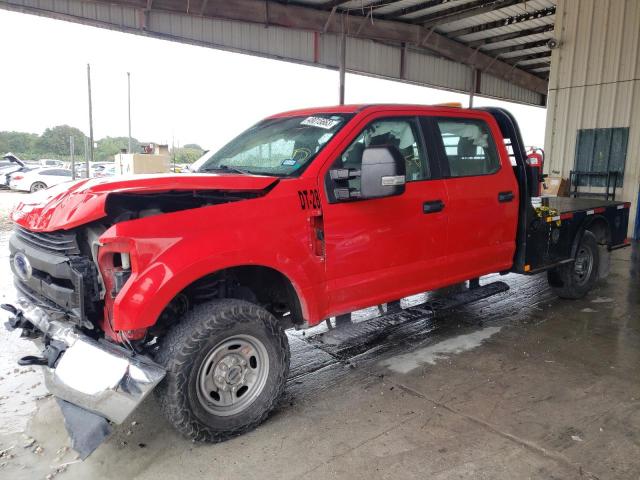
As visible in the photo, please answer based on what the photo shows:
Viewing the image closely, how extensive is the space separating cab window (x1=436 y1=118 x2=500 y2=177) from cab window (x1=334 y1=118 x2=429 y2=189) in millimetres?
298

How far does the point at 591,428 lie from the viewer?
307 cm

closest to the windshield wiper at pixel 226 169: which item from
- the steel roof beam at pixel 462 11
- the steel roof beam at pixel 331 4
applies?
the steel roof beam at pixel 331 4

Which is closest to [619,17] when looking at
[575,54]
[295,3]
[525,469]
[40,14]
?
[575,54]

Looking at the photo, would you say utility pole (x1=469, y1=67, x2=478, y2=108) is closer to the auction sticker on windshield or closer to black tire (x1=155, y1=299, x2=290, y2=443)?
the auction sticker on windshield

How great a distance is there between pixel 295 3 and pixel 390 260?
36.7 ft

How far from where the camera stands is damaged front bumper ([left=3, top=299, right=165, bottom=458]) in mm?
2561

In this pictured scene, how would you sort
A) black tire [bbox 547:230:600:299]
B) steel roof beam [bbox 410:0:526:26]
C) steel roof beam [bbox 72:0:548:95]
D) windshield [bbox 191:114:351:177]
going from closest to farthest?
windshield [bbox 191:114:351:177] < black tire [bbox 547:230:600:299] < steel roof beam [bbox 72:0:548:95] < steel roof beam [bbox 410:0:526:26]

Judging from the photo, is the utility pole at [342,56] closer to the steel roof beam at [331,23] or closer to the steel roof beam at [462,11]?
Result: the steel roof beam at [331,23]

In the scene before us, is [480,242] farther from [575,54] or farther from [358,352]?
[575,54]

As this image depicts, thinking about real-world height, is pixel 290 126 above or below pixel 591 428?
above

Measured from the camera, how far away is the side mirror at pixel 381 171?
315 cm

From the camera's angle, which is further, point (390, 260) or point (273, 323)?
point (390, 260)

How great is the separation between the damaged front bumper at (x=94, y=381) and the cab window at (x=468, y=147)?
2848 millimetres

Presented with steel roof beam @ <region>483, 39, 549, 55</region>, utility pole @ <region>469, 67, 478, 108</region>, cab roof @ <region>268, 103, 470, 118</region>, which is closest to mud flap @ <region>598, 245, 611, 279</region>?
cab roof @ <region>268, 103, 470, 118</region>
